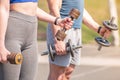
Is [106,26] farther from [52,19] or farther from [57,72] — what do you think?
[52,19]

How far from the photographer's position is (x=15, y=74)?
3.94m

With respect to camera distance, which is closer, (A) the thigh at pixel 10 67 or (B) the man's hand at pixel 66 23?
(A) the thigh at pixel 10 67

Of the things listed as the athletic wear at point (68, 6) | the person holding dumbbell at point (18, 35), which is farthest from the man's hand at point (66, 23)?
the athletic wear at point (68, 6)

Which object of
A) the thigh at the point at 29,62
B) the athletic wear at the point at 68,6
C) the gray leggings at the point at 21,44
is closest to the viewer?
the gray leggings at the point at 21,44

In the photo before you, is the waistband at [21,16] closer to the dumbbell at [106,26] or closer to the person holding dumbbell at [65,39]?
the person holding dumbbell at [65,39]

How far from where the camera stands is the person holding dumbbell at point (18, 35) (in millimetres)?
3790

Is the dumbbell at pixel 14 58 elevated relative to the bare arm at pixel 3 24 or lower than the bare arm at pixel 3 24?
lower

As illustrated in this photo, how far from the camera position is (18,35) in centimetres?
394

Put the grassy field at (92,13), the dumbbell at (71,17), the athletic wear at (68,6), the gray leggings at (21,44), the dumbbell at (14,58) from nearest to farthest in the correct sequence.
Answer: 1. the dumbbell at (14,58)
2. the gray leggings at (21,44)
3. the dumbbell at (71,17)
4. the athletic wear at (68,6)
5. the grassy field at (92,13)

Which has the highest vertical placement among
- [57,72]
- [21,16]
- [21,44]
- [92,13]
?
[21,16]

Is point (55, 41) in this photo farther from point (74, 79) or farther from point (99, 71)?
point (99, 71)

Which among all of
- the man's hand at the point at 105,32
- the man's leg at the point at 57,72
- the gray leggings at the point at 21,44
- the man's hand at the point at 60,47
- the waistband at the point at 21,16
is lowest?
the man's leg at the point at 57,72

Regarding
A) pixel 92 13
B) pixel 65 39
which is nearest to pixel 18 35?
pixel 65 39

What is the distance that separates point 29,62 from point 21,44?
0.62 ft
